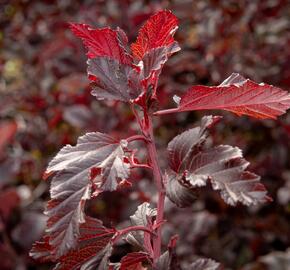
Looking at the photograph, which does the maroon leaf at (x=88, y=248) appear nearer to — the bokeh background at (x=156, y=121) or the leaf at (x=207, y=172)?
the leaf at (x=207, y=172)

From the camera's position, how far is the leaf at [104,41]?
2.70 feet

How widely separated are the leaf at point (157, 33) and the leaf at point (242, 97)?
0.27 feet

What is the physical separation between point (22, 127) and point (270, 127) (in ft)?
3.85

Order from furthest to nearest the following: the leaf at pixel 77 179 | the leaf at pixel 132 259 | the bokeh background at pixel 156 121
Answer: the bokeh background at pixel 156 121 < the leaf at pixel 132 259 < the leaf at pixel 77 179

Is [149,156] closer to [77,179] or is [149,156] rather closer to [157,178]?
[157,178]

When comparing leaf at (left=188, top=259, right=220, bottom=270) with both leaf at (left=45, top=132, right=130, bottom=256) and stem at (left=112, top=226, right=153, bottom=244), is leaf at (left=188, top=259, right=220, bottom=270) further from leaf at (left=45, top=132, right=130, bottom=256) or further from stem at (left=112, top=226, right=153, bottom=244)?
leaf at (left=45, top=132, right=130, bottom=256)

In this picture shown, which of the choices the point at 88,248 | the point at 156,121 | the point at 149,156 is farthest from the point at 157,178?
the point at 156,121

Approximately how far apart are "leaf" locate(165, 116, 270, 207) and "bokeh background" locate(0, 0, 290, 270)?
1010 mm

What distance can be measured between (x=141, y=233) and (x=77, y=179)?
0.67ft

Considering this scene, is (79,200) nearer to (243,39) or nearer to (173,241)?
(173,241)

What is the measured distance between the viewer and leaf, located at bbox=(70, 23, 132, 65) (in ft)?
2.70

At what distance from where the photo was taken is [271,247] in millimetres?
2199

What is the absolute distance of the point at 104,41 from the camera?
84cm

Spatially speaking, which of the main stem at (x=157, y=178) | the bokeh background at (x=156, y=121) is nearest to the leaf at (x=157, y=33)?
the main stem at (x=157, y=178)
